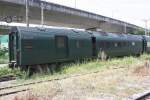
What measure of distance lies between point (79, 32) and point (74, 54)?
1.88m

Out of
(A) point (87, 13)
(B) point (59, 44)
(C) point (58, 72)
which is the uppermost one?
(A) point (87, 13)

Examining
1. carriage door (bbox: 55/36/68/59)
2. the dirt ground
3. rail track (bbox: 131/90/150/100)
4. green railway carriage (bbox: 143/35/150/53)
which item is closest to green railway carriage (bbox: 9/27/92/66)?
carriage door (bbox: 55/36/68/59)

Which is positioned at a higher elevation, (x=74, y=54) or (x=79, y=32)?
(x=79, y=32)

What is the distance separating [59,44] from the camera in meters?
18.6

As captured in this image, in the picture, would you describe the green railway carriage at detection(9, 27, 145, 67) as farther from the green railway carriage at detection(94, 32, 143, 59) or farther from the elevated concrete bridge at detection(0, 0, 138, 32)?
the elevated concrete bridge at detection(0, 0, 138, 32)

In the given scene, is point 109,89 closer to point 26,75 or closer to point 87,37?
point 26,75

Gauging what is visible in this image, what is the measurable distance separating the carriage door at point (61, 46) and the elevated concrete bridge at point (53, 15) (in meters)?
18.1

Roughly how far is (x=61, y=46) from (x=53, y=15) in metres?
28.3

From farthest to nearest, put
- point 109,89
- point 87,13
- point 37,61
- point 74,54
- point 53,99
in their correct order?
1. point 87,13
2. point 74,54
3. point 37,61
4. point 109,89
5. point 53,99

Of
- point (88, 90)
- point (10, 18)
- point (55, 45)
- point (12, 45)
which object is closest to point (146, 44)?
point (10, 18)

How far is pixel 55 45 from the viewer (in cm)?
1816

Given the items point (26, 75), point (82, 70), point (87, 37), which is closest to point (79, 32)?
point (87, 37)

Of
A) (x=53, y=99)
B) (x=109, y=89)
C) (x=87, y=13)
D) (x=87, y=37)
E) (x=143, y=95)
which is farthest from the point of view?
(x=87, y=13)

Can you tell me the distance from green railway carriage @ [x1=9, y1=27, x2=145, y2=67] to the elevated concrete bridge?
52.3 ft
